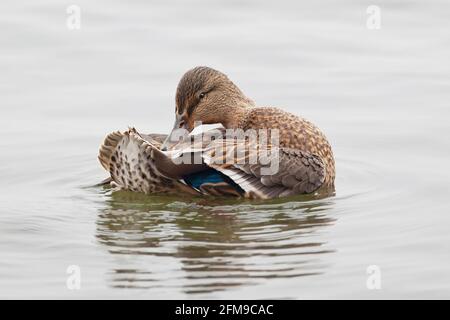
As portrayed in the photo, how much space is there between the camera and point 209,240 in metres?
8.66

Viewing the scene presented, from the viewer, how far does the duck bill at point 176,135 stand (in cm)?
1002

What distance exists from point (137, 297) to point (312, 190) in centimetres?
308

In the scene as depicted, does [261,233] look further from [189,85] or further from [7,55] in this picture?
[7,55]

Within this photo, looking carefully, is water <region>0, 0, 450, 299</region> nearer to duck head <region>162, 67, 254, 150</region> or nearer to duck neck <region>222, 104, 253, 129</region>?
duck head <region>162, 67, 254, 150</region>

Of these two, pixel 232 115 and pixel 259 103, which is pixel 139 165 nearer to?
pixel 232 115

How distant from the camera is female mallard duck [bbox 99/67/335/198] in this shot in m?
9.56

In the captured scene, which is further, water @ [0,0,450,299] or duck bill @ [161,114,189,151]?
duck bill @ [161,114,189,151]

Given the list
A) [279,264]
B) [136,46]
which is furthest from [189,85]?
[136,46]

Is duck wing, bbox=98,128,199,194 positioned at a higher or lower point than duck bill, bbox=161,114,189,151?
lower

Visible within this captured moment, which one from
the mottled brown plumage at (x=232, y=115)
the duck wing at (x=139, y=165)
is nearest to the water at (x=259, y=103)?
the duck wing at (x=139, y=165)

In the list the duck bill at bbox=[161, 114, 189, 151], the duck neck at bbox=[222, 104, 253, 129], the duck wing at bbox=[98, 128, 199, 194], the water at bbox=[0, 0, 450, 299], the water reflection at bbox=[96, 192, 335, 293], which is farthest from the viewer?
the duck neck at bbox=[222, 104, 253, 129]

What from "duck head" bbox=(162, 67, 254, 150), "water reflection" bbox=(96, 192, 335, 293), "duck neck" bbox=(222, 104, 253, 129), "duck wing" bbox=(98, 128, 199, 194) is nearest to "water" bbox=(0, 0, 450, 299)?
"water reflection" bbox=(96, 192, 335, 293)

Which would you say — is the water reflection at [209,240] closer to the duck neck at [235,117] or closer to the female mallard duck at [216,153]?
the female mallard duck at [216,153]

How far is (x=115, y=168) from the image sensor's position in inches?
388
